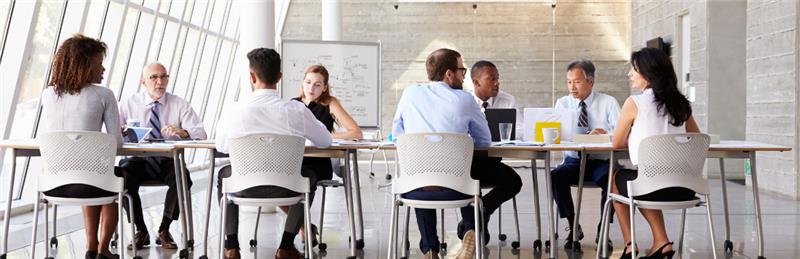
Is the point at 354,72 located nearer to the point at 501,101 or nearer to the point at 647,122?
the point at 501,101

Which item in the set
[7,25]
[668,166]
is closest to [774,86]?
[668,166]

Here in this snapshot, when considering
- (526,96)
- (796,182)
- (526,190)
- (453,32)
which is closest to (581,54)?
(526,96)

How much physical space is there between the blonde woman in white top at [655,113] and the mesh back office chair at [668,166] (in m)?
0.07

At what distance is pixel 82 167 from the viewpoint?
4.52 metres

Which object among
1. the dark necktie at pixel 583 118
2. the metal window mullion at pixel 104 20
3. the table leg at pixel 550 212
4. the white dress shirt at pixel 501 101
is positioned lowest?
the table leg at pixel 550 212

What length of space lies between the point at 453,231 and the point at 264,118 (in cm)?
228

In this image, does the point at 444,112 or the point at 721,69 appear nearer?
the point at 444,112

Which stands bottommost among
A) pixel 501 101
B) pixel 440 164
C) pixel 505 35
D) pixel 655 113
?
pixel 440 164

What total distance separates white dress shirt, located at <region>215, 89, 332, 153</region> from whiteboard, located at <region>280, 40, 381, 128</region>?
4500mm

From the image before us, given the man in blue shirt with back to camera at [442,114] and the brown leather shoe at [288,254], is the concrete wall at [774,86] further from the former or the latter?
the brown leather shoe at [288,254]

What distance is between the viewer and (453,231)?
6527 mm

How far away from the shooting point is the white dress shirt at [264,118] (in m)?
4.66

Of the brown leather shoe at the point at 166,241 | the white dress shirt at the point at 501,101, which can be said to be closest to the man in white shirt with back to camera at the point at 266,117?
the brown leather shoe at the point at 166,241

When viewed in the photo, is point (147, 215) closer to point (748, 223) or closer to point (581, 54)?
point (748, 223)
